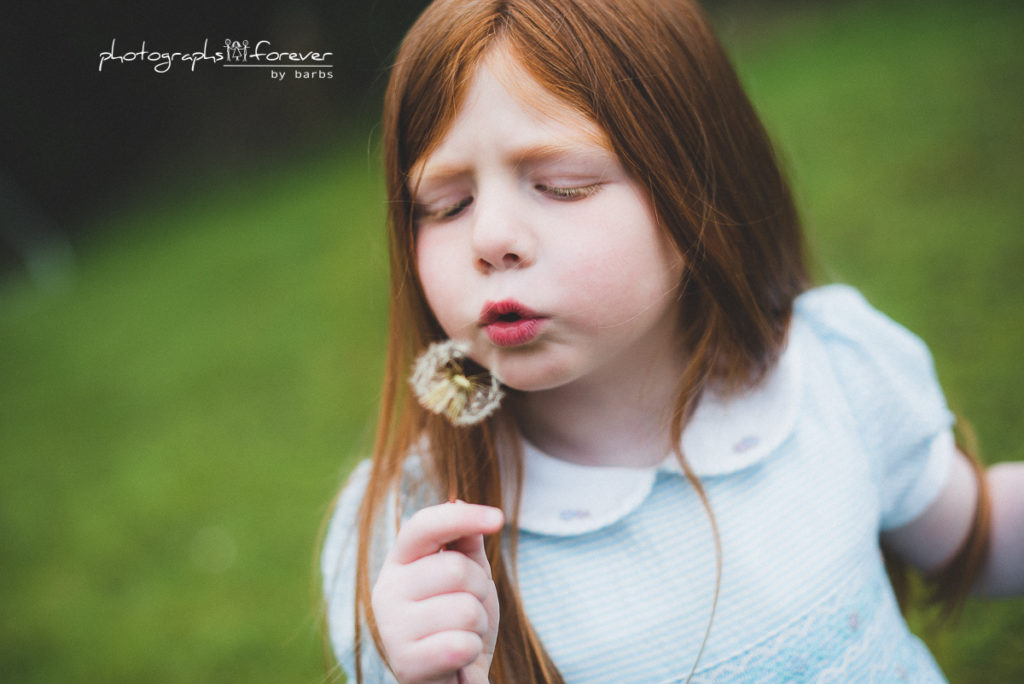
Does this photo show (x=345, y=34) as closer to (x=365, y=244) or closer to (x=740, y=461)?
(x=365, y=244)

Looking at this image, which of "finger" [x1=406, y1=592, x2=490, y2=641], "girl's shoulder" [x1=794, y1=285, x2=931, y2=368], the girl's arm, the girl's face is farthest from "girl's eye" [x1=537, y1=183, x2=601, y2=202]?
the girl's arm

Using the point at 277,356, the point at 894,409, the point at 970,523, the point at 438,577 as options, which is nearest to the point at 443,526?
the point at 438,577

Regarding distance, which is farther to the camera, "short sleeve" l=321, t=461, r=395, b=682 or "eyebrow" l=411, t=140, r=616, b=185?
"short sleeve" l=321, t=461, r=395, b=682

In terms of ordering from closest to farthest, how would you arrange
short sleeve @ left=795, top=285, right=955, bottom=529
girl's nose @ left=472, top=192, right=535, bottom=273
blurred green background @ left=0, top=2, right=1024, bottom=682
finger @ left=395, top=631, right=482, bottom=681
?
finger @ left=395, top=631, right=482, bottom=681 < girl's nose @ left=472, top=192, right=535, bottom=273 < short sleeve @ left=795, top=285, right=955, bottom=529 < blurred green background @ left=0, top=2, right=1024, bottom=682

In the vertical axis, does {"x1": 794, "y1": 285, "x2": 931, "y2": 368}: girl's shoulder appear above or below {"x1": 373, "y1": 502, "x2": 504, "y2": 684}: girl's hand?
above

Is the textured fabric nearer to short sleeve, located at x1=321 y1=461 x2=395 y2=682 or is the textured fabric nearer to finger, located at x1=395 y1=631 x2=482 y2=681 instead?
short sleeve, located at x1=321 y1=461 x2=395 y2=682

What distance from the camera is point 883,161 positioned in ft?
17.0

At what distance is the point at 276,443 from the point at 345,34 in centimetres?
342

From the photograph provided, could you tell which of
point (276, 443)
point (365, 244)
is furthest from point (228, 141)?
point (276, 443)

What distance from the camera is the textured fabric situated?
124 centimetres

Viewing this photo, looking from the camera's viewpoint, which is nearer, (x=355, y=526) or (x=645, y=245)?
(x=645, y=245)

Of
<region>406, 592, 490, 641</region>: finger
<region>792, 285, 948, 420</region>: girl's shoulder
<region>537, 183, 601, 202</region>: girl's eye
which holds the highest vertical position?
<region>537, 183, 601, 202</region>: girl's eye

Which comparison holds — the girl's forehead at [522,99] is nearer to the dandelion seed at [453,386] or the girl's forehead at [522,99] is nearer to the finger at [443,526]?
the dandelion seed at [453,386]

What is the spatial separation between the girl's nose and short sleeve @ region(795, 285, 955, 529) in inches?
29.1
